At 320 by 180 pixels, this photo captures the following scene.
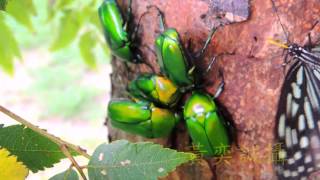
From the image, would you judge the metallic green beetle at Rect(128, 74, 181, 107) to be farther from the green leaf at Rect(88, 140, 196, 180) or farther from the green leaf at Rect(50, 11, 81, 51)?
the green leaf at Rect(50, 11, 81, 51)

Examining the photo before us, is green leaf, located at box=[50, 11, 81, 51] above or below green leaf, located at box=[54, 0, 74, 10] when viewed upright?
below

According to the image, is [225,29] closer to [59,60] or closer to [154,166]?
[154,166]

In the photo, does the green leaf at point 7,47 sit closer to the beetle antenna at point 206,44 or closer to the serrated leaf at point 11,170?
the beetle antenna at point 206,44

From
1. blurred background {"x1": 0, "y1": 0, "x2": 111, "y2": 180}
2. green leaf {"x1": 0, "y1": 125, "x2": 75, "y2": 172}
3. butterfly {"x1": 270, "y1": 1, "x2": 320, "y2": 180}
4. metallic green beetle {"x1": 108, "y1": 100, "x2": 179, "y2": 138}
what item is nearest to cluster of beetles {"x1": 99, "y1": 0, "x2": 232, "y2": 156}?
metallic green beetle {"x1": 108, "y1": 100, "x2": 179, "y2": 138}

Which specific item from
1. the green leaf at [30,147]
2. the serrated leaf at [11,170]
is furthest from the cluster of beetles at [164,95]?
the serrated leaf at [11,170]

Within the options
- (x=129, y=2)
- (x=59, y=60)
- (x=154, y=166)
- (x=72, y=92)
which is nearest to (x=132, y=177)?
(x=154, y=166)

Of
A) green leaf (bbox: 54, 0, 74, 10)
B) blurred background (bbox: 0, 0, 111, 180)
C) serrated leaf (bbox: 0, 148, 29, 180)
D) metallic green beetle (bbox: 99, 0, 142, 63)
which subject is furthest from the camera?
blurred background (bbox: 0, 0, 111, 180)

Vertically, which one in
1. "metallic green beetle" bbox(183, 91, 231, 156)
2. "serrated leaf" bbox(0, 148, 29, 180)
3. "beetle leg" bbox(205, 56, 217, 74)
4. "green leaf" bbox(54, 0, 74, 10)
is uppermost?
"green leaf" bbox(54, 0, 74, 10)

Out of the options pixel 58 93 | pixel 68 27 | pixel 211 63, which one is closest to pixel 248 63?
pixel 211 63
